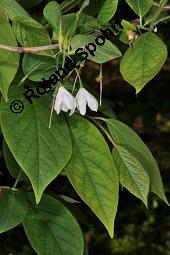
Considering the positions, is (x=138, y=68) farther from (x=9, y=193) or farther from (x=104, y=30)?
(x=9, y=193)

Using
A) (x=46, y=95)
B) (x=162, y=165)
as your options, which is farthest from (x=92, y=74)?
(x=46, y=95)

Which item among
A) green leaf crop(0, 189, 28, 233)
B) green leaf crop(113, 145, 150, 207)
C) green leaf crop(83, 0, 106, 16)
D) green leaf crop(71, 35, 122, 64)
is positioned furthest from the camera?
green leaf crop(83, 0, 106, 16)

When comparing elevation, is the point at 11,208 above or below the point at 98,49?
below

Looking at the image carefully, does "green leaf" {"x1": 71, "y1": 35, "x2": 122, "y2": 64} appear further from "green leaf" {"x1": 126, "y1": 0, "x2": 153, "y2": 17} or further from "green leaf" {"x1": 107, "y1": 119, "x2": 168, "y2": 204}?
"green leaf" {"x1": 107, "y1": 119, "x2": 168, "y2": 204}

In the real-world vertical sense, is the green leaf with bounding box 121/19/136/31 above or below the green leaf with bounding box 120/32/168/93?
above

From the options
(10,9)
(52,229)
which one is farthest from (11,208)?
(10,9)

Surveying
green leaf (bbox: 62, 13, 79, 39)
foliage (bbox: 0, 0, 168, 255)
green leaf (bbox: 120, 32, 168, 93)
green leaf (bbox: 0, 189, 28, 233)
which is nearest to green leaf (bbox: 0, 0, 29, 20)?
foliage (bbox: 0, 0, 168, 255)

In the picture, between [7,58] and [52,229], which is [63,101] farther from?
[52,229]
